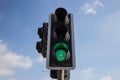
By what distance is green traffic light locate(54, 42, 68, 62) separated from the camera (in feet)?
16.2

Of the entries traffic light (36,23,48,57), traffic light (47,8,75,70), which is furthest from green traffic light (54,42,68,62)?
traffic light (36,23,48,57)

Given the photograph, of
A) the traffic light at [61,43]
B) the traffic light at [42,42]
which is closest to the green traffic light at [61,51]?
the traffic light at [61,43]

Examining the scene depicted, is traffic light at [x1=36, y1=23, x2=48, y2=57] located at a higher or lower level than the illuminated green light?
higher

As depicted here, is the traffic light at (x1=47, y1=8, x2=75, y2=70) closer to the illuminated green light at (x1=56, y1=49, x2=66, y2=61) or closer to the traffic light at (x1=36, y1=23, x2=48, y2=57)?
the illuminated green light at (x1=56, y1=49, x2=66, y2=61)

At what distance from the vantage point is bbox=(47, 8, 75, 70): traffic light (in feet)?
16.3

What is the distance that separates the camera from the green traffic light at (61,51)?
4.94 metres

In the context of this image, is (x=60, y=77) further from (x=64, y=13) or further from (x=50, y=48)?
(x=64, y=13)

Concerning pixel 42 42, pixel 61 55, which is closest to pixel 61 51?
pixel 61 55

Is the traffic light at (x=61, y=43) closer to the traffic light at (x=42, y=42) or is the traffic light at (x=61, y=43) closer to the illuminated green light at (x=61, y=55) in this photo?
the illuminated green light at (x=61, y=55)

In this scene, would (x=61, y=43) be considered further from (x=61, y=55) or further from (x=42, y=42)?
(x=42, y=42)

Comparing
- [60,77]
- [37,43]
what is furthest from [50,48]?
[37,43]

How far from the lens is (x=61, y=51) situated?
16.3 feet

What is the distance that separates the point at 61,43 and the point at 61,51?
171mm

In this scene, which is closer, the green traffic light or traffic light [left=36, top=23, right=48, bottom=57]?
the green traffic light
